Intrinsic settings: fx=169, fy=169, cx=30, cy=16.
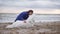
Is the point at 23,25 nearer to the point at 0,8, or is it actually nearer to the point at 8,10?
the point at 8,10

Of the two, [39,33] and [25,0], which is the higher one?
[25,0]

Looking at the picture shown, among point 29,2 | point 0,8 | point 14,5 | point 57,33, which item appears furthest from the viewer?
point 29,2

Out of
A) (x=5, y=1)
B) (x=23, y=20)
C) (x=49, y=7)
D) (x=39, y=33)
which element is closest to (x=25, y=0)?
(x=5, y=1)

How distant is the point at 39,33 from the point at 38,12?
4537 millimetres

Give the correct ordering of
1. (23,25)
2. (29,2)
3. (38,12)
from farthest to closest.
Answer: (29,2) → (38,12) → (23,25)

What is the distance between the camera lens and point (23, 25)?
16.3 ft

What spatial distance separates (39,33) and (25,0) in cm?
714

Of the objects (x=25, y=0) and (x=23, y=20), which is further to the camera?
(x=25, y=0)

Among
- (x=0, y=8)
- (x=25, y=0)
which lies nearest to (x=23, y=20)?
(x=0, y=8)

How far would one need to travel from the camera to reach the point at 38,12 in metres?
8.80

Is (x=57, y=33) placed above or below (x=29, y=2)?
below

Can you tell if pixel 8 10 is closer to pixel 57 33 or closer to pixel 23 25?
pixel 23 25

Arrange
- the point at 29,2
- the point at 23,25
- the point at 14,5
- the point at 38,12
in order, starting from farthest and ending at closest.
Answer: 1. the point at 29,2
2. the point at 14,5
3. the point at 38,12
4. the point at 23,25

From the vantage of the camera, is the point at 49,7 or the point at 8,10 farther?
the point at 49,7
